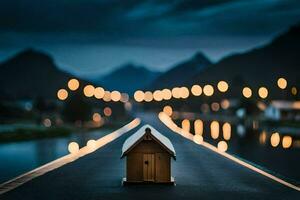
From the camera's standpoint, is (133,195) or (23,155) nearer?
(133,195)

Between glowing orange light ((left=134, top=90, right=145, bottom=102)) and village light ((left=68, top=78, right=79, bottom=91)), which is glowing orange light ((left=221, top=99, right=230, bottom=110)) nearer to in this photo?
glowing orange light ((left=134, top=90, right=145, bottom=102))

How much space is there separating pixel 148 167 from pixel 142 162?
0.33m

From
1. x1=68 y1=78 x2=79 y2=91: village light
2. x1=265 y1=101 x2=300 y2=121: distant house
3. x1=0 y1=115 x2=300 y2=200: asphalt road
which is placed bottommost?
x1=0 y1=115 x2=300 y2=200: asphalt road

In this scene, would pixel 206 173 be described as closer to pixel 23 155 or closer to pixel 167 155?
pixel 167 155

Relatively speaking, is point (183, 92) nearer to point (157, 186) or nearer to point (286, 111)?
point (286, 111)

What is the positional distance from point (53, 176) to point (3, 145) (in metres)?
37.6

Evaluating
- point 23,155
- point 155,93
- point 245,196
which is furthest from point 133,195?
point 155,93

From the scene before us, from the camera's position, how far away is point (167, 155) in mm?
21391

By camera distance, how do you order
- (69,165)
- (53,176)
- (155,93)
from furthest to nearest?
(155,93) < (69,165) < (53,176)

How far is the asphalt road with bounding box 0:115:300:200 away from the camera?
1967cm

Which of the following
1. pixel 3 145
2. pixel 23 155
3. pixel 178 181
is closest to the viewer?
pixel 178 181

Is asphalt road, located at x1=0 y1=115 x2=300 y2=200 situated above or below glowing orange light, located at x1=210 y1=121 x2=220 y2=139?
below

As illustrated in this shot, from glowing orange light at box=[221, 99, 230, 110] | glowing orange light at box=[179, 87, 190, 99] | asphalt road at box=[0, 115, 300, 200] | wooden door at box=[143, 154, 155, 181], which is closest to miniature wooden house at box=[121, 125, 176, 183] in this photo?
wooden door at box=[143, 154, 155, 181]

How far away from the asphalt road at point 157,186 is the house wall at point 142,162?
→ 18.8 inches
